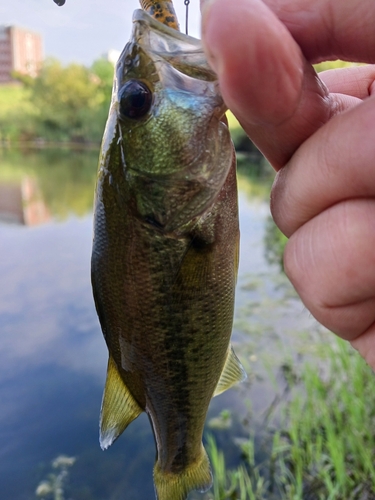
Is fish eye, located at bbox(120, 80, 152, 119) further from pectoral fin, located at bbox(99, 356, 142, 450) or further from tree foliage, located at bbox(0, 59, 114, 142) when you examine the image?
tree foliage, located at bbox(0, 59, 114, 142)

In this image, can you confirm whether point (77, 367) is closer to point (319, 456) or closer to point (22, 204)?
point (319, 456)

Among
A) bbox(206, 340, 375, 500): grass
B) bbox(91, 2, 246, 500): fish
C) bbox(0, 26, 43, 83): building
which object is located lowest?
bbox(0, 26, 43, 83): building

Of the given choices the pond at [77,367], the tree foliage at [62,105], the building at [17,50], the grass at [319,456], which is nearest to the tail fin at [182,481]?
the grass at [319,456]

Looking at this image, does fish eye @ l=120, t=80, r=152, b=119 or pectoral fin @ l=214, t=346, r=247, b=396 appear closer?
fish eye @ l=120, t=80, r=152, b=119

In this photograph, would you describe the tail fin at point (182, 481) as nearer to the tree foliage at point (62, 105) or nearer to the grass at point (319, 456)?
the grass at point (319, 456)

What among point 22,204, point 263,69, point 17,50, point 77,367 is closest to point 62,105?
point 22,204

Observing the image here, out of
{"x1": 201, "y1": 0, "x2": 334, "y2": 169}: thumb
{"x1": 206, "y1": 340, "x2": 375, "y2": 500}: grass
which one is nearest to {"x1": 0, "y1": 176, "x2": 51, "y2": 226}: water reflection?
{"x1": 206, "y1": 340, "x2": 375, "y2": 500}: grass

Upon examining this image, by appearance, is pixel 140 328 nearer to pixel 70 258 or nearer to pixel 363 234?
pixel 363 234
